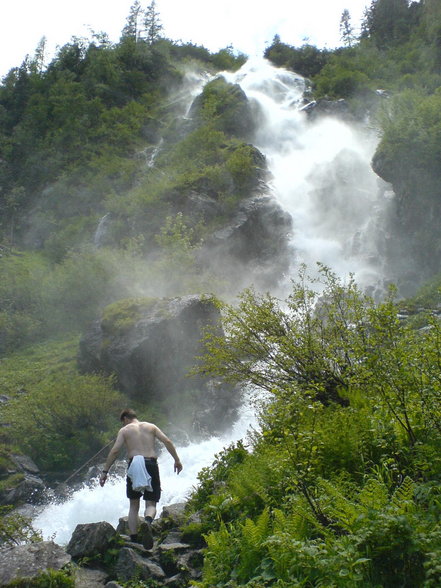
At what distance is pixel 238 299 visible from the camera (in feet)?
100

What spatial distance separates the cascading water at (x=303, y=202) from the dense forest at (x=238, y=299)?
5.40 feet

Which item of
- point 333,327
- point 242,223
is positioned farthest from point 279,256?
point 333,327

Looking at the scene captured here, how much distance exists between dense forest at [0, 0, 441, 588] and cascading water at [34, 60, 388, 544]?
1.64 metres

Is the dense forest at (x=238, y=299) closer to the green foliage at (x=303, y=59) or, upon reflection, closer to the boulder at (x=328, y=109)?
the green foliage at (x=303, y=59)

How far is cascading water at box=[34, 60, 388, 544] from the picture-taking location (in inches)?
701

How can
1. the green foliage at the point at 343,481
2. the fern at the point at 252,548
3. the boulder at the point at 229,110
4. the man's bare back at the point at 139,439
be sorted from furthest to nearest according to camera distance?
1. the boulder at the point at 229,110
2. the man's bare back at the point at 139,439
3. the fern at the point at 252,548
4. the green foliage at the point at 343,481

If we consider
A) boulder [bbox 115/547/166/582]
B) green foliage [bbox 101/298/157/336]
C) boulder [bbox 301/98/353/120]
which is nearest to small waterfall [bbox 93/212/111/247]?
green foliage [bbox 101/298/157/336]

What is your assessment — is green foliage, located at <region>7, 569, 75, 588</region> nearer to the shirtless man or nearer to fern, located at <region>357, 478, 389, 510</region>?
the shirtless man

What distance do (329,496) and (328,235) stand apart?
3128 cm

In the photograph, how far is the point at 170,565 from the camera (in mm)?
7559

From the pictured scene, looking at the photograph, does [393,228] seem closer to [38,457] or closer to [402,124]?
[402,124]

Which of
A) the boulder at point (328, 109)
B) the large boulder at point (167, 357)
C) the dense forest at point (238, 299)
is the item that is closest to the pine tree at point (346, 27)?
the dense forest at point (238, 299)

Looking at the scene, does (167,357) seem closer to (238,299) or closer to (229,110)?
(238,299)

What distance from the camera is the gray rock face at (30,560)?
6.87 meters
